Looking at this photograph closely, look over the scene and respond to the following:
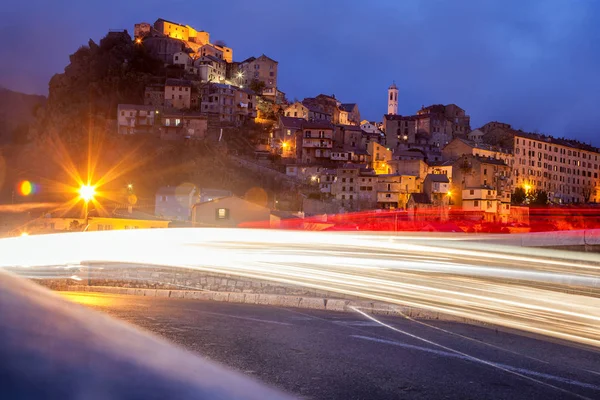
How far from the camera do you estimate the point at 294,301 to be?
1203cm

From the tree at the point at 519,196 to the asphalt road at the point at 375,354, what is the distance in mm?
74525

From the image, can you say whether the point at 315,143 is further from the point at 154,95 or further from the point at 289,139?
the point at 154,95

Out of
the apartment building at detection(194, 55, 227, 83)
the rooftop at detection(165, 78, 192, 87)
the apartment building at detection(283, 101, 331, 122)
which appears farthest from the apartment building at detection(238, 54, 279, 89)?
the rooftop at detection(165, 78, 192, 87)

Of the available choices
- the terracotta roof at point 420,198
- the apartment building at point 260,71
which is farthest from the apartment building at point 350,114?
the terracotta roof at point 420,198

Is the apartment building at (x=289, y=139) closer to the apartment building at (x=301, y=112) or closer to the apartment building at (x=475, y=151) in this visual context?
the apartment building at (x=301, y=112)

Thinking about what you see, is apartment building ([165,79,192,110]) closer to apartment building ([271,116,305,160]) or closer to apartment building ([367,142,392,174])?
apartment building ([271,116,305,160])

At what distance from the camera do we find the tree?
7994cm

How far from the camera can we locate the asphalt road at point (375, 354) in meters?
6.14

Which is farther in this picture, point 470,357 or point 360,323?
point 360,323

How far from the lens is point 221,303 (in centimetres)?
1240

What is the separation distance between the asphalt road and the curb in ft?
1.20

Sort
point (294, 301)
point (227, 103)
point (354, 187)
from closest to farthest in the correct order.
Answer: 1. point (294, 301)
2. point (354, 187)
3. point (227, 103)

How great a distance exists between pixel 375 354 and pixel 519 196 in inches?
3161

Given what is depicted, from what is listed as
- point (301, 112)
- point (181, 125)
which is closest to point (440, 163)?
point (301, 112)
